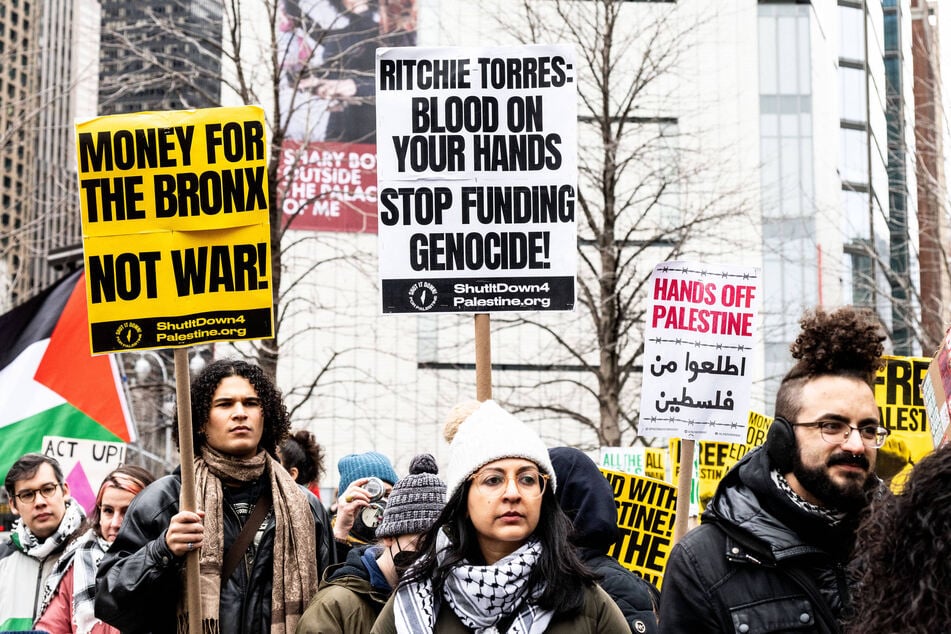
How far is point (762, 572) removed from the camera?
3881 millimetres

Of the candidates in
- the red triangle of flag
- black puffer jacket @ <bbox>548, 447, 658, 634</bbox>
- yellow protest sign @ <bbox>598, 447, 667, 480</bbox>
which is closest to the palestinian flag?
the red triangle of flag

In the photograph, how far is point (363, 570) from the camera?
4.95m

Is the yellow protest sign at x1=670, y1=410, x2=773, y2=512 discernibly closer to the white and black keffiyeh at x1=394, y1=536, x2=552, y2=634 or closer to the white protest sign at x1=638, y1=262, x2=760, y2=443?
the white protest sign at x1=638, y1=262, x2=760, y2=443

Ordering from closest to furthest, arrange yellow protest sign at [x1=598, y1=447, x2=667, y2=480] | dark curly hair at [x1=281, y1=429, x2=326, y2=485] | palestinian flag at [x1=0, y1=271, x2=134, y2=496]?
dark curly hair at [x1=281, y1=429, x2=326, y2=485], palestinian flag at [x1=0, y1=271, x2=134, y2=496], yellow protest sign at [x1=598, y1=447, x2=667, y2=480]

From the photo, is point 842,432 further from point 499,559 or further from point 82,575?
point 82,575

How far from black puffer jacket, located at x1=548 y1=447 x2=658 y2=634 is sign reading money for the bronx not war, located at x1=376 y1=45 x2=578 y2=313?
1.30 m

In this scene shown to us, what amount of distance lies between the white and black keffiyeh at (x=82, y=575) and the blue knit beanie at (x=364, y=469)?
3.93 feet

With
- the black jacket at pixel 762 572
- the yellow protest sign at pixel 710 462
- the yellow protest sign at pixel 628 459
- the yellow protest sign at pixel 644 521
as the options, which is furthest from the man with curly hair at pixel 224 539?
the yellow protest sign at pixel 628 459

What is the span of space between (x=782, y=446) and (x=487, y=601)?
0.97 metres

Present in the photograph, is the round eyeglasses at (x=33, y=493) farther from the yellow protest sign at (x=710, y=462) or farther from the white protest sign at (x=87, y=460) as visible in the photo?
the yellow protest sign at (x=710, y=462)

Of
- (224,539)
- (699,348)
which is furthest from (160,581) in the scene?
(699,348)

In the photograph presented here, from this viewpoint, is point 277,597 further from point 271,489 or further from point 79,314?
point 79,314

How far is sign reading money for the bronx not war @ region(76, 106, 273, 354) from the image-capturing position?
18.2 feet

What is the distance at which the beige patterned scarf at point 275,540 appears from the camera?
5.35 metres
